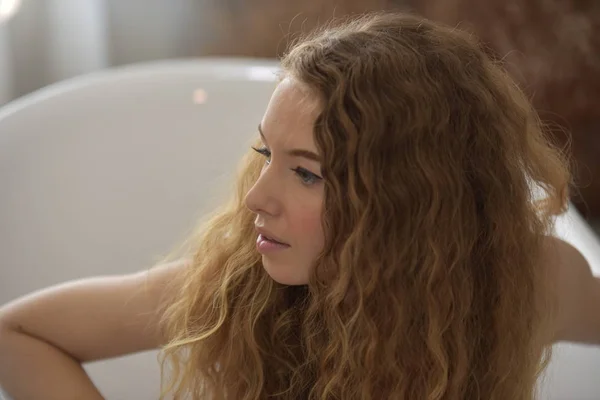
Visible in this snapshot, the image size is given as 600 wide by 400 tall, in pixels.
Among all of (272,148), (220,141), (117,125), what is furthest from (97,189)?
(272,148)

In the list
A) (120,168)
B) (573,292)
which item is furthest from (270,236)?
(120,168)

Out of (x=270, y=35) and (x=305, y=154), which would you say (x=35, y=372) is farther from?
(x=270, y=35)

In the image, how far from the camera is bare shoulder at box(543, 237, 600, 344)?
105 centimetres

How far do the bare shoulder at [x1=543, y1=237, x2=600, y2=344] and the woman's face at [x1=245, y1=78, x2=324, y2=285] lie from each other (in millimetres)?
353

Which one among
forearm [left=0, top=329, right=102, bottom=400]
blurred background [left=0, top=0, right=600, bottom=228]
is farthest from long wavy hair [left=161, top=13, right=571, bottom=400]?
blurred background [left=0, top=0, right=600, bottom=228]

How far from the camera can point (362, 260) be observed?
824 mm

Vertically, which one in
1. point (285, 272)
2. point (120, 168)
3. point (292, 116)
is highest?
point (120, 168)

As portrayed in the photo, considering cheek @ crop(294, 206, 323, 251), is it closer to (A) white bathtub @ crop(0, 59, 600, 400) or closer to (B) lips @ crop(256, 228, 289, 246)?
(B) lips @ crop(256, 228, 289, 246)

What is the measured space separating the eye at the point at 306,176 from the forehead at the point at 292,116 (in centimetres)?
3

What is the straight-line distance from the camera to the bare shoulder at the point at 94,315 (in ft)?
3.24

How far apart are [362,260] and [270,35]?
127 cm

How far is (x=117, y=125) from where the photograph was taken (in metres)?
1.60

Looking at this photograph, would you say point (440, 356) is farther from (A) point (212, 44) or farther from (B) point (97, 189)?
(A) point (212, 44)

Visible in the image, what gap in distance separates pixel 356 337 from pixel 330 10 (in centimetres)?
123
